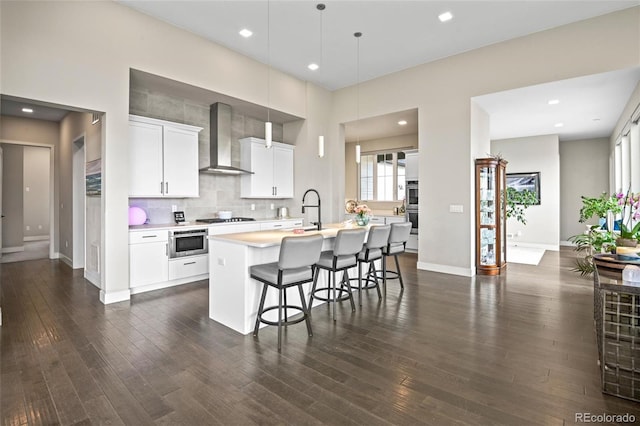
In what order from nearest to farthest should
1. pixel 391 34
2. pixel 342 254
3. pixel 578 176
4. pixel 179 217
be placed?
1. pixel 342 254
2. pixel 391 34
3. pixel 179 217
4. pixel 578 176

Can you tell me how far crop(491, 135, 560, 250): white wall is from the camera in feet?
27.3

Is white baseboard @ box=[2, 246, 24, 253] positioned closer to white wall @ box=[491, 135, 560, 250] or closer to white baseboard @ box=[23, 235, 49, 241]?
white baseboard @ box=[23, 235, 49, 241]

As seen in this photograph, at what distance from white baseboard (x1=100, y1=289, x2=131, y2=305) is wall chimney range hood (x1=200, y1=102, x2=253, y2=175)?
2302mm

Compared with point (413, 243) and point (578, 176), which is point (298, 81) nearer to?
point (413, 243)

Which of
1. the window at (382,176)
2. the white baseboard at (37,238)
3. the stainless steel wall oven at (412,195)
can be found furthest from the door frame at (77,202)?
the window at (382,176)

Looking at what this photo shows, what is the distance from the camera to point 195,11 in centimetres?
416

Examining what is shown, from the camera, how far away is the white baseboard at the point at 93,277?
182 inches

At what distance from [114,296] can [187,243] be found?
1149 millimetres

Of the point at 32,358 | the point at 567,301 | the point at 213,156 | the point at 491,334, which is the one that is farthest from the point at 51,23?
the point at 567,301

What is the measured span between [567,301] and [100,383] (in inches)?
189

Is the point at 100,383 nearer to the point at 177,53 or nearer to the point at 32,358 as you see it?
the point at 32,358

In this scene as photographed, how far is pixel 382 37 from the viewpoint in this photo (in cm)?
482

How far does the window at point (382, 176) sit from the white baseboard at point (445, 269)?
3.40 m

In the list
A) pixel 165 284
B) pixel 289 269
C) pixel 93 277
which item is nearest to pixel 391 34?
pixel 289 269
